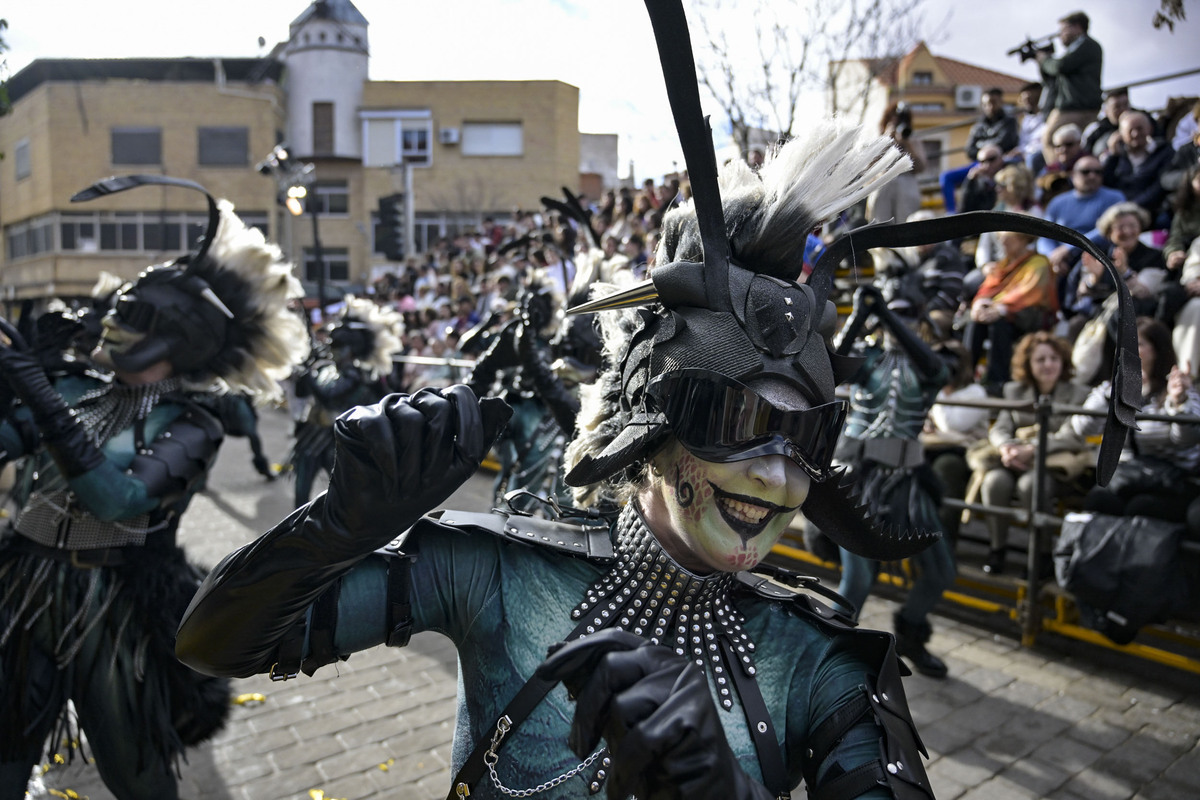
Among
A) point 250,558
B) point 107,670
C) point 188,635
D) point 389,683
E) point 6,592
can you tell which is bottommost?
point 389,683

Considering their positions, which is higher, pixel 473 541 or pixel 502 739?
pixel 473 541

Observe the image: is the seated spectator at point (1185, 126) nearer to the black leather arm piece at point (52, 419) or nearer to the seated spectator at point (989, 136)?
the seated spectator at point (989, 136)

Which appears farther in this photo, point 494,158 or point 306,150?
point 306,150

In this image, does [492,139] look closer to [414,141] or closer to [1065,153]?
[414,141]

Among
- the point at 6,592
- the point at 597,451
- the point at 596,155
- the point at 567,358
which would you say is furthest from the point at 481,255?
the point at 596,155

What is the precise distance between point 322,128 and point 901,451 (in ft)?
117

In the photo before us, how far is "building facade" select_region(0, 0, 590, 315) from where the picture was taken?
3494 cm

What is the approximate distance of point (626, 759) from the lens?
1.12 metres

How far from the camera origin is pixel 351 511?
1.33m

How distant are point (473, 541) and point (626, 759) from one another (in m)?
0.76

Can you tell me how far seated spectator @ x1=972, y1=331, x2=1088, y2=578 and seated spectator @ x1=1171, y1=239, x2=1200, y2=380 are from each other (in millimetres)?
675

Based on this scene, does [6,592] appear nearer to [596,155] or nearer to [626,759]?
[626,759]

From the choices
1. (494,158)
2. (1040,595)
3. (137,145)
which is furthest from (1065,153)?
(137,145)

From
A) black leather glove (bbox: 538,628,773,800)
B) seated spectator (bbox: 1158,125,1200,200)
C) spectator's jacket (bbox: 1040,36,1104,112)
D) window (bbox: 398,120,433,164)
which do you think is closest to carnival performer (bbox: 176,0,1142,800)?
black leather glove (bbox: 538,628,773,800)
